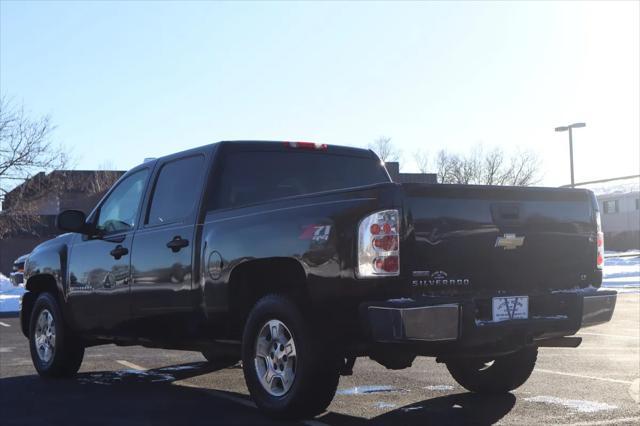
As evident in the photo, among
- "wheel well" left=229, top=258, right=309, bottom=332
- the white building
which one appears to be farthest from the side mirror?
the white building

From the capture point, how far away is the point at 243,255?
5.78m

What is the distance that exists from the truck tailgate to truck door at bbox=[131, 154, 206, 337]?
2.06 metres

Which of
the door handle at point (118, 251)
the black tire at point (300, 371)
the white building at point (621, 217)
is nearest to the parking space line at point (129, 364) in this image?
the door handle at point (118, 251)

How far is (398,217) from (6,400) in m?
3.81

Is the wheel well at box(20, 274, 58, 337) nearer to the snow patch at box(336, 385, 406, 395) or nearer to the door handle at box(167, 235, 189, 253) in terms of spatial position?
the door handle at box(167, 235, 189, 253)

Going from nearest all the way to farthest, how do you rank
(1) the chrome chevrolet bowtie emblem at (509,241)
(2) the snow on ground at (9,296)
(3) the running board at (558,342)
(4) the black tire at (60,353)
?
(1) the chrome chevrolet bowtie emblem at (509,241), (3) the running board at (558,342), (4) the black tire at (60,353), (2) the snow on ground at (9,296)

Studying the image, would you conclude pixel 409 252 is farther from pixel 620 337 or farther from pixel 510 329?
pixel 620 337

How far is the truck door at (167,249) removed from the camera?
6426mm

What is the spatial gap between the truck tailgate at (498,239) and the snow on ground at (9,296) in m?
9.76

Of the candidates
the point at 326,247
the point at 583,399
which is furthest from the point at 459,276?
the point at 583,399

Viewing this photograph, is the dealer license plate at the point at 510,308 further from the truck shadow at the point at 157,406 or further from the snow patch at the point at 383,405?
the snow patch at the point at 383,405

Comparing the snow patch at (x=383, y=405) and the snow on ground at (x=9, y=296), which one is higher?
the snow patch at (x=383, y=405)

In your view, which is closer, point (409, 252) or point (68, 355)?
point (409, 252)

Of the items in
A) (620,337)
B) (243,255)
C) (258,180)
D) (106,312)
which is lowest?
(620,337)
